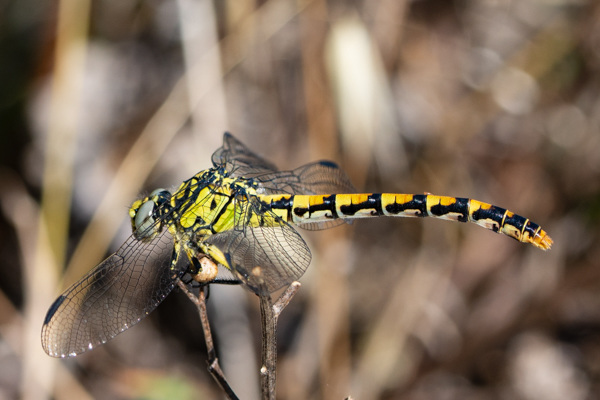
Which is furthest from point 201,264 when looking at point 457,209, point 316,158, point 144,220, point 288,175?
point 316,158

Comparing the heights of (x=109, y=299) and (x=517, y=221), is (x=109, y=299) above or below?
below

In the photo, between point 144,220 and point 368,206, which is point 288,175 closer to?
point 368,206

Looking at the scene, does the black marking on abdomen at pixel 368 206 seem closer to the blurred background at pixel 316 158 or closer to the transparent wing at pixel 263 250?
the transparent wing at pixel 263 250

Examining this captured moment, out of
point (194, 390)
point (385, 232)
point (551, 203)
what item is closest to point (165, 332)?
point (194, 390)

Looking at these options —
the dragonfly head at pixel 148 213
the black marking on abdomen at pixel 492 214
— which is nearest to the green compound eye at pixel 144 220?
the dragonfly head at pixel 148 213

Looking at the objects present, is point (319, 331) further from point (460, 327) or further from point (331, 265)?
point (460, 327)

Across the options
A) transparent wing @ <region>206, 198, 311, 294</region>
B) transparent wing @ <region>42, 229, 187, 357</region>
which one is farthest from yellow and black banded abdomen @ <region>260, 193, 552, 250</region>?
transparent wing @ <region>42, 229, 187, 357</region>
